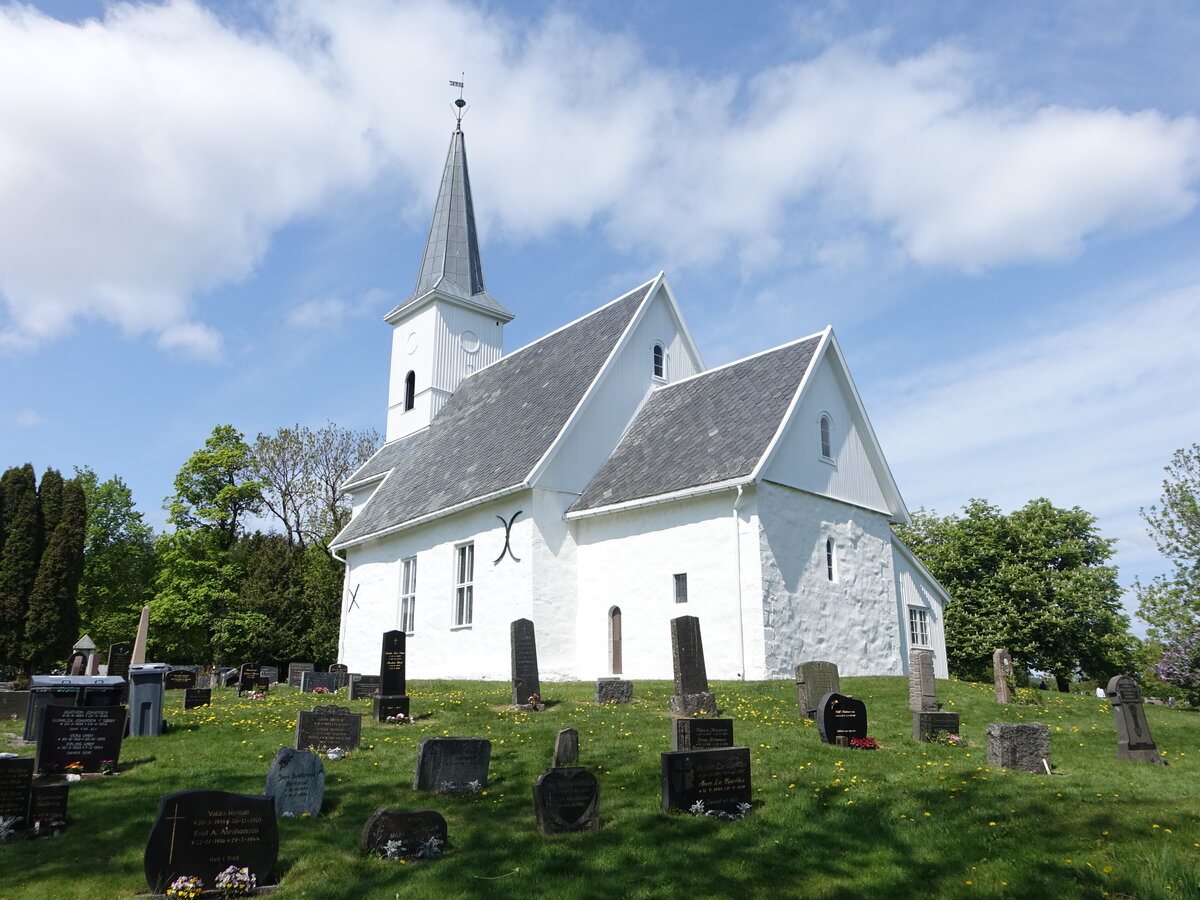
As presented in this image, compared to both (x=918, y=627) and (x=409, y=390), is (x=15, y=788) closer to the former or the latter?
(x=918, y=627)

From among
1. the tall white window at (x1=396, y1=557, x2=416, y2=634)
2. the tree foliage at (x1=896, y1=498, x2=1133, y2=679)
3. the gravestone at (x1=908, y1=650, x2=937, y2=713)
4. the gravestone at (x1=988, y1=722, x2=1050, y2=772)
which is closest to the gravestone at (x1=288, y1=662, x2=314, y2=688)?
the tall white window at (x1=396, y1=557, x2=416, y2=634)

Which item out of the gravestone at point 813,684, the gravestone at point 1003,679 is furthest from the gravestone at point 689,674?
the gravestone at point 1003,679

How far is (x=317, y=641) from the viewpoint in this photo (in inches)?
1441

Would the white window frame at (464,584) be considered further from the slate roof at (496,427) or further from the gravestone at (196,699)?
the gravestone at (196,699)

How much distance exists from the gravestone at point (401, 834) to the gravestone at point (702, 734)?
11.7ft

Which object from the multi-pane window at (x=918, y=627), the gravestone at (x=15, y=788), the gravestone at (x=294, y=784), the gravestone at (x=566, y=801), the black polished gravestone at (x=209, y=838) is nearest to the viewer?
the black polished gravestone at (x=209, y=838)

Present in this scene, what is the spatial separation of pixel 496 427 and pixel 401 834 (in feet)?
63.6

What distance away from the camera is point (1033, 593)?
30.5 m

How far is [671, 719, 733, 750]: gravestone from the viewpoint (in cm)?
998

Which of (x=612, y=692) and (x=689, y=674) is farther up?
(x=689, y=674)

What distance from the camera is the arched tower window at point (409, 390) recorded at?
33688 millimetres

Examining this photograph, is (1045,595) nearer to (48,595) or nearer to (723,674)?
(723,674)

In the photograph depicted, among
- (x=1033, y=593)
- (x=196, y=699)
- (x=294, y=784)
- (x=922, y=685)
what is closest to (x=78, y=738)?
(x=294, y=784)

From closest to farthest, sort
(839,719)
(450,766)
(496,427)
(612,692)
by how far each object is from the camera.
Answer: (450,766), (839,719), (612,692), (496,427)
